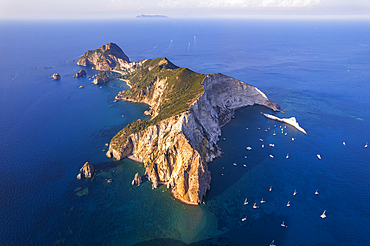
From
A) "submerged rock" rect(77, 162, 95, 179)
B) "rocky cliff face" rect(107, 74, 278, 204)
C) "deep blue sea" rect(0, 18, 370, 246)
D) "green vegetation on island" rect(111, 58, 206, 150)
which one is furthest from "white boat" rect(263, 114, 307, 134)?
"submerged rock" rect(77, 162, 95, 179)

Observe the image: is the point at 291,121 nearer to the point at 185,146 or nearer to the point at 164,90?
the point at 185,146

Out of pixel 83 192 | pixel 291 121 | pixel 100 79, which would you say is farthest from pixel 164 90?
pixel 100 79

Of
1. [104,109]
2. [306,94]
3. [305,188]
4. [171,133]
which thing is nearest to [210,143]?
[171,133]

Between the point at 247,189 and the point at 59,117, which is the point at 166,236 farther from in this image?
the point at 59,117

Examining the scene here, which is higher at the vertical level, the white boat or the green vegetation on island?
the green vegetation on island

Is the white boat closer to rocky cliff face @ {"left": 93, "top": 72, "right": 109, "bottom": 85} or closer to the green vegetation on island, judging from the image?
the green vegetation on island

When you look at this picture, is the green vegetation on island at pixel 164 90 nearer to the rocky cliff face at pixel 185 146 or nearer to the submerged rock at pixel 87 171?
the rocky cliff face at pixel 185 146

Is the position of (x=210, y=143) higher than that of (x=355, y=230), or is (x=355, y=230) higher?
(x=210, y=143)

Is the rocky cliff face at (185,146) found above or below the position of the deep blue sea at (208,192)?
above

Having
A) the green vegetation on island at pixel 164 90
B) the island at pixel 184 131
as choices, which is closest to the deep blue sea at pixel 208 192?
the island at pixel 184 131
